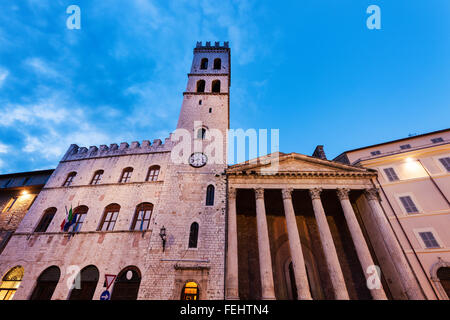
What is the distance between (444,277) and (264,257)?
10.9 metres

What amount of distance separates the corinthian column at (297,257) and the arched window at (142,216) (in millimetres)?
9885

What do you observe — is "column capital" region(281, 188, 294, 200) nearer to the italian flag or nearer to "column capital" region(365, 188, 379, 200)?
"column capital" region(365, 188, 379, 200)

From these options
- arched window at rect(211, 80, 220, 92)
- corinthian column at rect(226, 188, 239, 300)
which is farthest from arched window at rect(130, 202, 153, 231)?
arched window at rect(211, 80, 220, 92)

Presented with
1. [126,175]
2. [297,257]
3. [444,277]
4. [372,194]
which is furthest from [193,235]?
[444,277]

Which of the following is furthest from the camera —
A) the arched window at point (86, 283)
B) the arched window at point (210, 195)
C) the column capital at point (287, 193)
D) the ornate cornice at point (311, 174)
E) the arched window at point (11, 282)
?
the ornate cornice at point (311, 174)

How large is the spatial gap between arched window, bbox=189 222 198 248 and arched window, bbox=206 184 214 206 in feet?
5.80

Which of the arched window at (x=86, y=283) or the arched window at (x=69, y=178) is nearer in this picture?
the arched window at (x=86, y=283)

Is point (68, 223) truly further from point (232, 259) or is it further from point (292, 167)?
point (292, 167)

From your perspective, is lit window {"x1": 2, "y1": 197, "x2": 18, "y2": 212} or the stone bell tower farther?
the stone bell tower

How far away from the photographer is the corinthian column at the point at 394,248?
10916 millimetres

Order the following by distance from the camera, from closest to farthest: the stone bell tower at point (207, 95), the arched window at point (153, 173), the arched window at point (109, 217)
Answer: the arched window at point (109, 217) < the arched window at point (153, 173) < the stone bell tower at point (207, 95)

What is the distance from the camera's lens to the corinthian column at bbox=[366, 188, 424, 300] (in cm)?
1092

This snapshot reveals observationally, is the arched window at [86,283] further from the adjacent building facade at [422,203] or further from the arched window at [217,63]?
the arched window at [217,63]

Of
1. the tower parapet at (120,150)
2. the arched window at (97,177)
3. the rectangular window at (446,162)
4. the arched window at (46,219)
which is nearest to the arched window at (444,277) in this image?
the rectangular window at (446,162)
